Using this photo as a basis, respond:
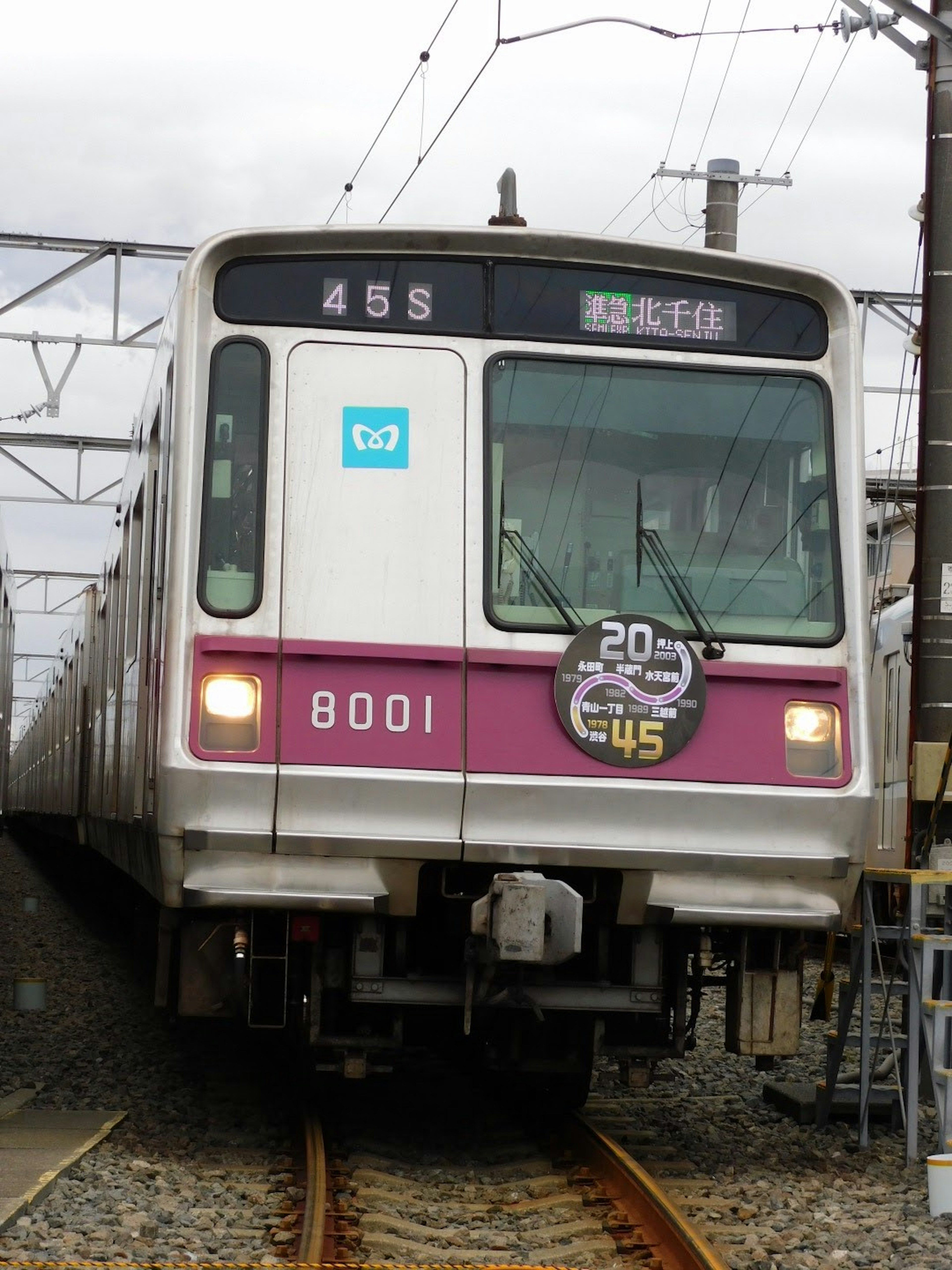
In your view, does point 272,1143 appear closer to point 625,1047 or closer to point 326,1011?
point 326,1011

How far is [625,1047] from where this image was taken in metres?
6.15

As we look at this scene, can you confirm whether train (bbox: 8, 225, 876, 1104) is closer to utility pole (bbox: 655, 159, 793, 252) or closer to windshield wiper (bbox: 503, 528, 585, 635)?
windshield wiper (bbox: 503, 528, 585, 635)

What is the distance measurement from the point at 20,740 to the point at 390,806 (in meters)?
34.7

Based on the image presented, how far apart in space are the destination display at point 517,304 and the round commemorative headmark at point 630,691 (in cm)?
106

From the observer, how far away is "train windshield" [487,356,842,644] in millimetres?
5789

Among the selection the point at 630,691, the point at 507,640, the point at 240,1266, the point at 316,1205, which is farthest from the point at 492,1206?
the point at 507,640

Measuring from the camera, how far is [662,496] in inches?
232

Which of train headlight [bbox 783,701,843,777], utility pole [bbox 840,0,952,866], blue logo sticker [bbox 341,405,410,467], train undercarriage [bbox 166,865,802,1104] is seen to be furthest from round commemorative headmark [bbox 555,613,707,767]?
utility pole [bbox 840,0,952,866]

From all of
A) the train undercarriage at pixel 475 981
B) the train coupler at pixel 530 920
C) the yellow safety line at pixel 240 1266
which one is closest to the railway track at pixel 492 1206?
the yellow safety line at pixel 240 1266

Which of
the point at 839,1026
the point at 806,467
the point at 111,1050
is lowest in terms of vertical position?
the point at 111,1050

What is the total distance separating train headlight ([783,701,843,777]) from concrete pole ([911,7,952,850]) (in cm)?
213

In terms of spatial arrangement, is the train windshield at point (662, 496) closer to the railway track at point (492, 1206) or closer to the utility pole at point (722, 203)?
the railway track at point (492, 1206)

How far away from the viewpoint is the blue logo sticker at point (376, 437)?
228 inches

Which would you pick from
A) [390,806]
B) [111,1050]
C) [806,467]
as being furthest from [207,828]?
[111,1050]
